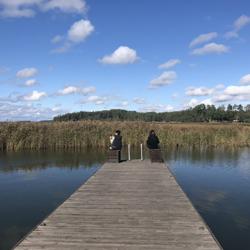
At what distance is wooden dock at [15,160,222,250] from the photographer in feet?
22.2

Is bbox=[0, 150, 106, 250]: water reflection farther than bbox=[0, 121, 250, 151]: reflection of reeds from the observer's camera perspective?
No

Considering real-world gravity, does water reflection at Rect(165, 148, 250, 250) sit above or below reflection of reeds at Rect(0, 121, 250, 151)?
below

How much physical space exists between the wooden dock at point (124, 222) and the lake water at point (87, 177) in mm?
1552

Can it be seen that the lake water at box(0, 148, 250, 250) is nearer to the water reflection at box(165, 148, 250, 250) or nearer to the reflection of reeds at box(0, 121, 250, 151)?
the water reflection at box(165, 148, 250, 250)

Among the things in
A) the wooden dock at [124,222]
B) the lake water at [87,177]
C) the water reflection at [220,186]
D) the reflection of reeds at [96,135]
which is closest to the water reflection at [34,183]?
the lake water at [87,177]

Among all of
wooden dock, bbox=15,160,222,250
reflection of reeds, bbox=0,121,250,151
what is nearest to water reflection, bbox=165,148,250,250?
wooden dock, bbox=15,160,222,250

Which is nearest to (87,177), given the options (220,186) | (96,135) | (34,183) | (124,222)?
(34,183)

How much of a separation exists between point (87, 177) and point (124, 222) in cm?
1069

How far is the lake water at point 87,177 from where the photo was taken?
1093cm

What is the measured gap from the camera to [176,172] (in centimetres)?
1998

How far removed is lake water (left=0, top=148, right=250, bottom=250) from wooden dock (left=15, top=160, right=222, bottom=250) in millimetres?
1552

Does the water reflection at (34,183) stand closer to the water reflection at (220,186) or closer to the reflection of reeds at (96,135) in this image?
the reflection of reeds at (96,135)

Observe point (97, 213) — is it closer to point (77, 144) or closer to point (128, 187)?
point (128, 187)

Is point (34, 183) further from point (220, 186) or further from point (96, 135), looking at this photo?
point (96, 135)
